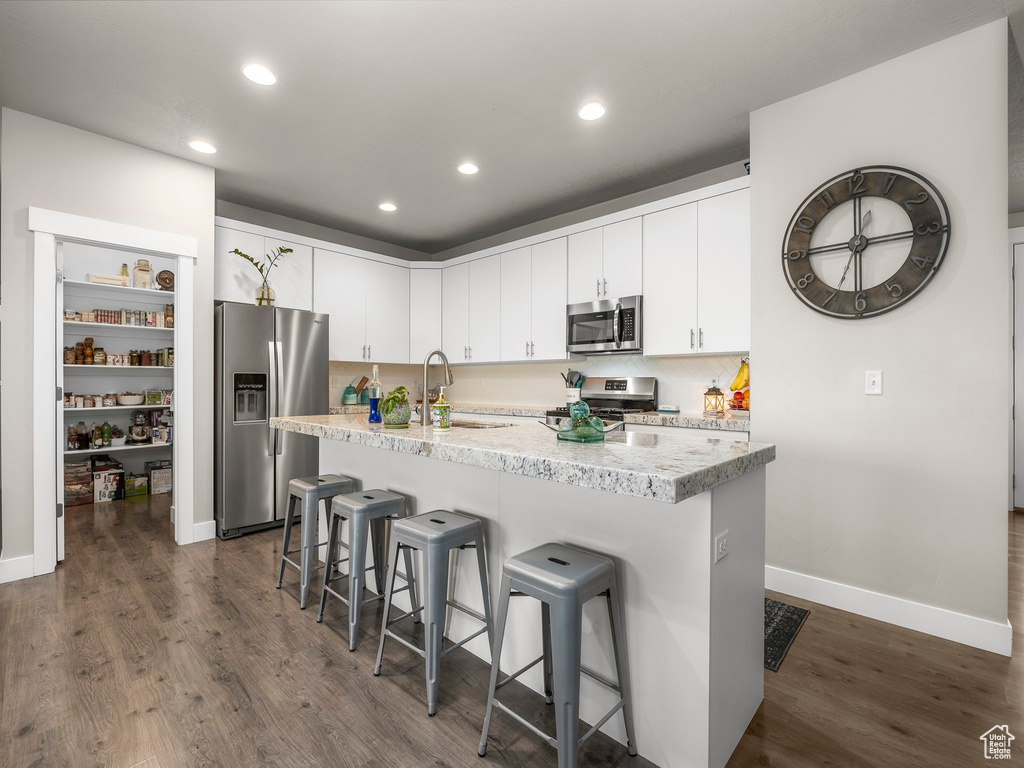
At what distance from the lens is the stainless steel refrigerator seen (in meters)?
3.61

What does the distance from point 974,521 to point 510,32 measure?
9.97 feet

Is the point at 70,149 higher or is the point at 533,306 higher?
the point at 70,149

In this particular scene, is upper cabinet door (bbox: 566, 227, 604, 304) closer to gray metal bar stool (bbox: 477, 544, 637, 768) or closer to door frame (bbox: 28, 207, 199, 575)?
gray metal bar stool (bbox: 477, 544, 637, 768)

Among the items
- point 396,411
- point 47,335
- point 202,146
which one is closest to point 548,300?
point 396,411

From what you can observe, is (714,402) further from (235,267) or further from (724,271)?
(235,267)

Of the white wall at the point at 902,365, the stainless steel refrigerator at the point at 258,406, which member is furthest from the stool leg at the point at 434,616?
the stainless steel refrigerator at the point at 258,406

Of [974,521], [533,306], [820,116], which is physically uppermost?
[820,116]

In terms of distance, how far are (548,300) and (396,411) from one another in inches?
90.4

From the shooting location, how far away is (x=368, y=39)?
2.22 metres

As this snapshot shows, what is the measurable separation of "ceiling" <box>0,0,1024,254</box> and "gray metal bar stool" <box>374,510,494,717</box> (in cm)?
212

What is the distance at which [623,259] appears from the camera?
3809mm

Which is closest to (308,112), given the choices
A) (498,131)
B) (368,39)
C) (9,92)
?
(368,39)

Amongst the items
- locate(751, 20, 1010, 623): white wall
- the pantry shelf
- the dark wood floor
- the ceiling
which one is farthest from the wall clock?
the pantry shelf

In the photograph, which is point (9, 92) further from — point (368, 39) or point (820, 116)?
point (820, 116)
